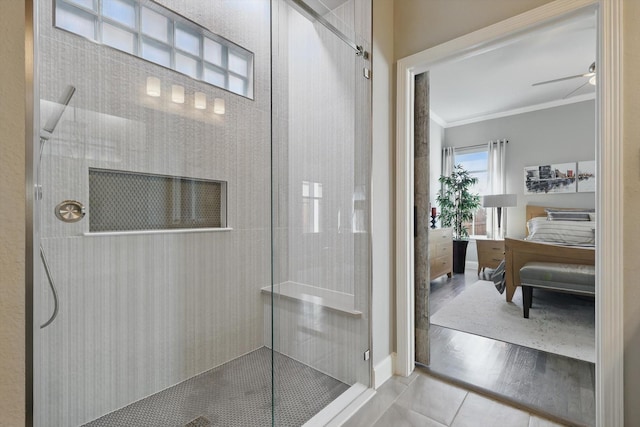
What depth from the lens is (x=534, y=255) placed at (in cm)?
294

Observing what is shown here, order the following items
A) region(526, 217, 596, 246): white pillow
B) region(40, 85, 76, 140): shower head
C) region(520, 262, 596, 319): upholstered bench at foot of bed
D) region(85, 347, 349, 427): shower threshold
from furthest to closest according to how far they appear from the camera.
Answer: region(526, 217, 596, 246): white pillow
region(520, 262, 596, 319): upholstered bench at foot of bed
region(85, 347, 349, 427): shower threshold
region(40, 85, 76, 140): shower head

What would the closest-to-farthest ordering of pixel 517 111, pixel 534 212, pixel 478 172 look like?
1. pixel 534 212
2. pixel 517 111
3. pixel 478 172

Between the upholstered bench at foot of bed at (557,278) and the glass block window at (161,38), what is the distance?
310cm

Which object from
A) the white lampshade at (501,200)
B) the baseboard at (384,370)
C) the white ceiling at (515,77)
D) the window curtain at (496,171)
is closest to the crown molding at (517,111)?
the white ceiling at (515,77)

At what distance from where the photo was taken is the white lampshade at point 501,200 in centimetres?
495

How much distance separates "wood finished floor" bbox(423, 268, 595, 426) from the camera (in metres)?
1.56

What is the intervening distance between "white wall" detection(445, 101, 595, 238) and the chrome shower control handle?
6068 millimetres

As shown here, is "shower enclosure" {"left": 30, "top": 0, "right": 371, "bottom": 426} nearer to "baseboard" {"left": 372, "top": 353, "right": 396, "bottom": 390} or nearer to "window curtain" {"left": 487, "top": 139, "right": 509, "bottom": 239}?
"baseboard" {"left": 372, "top": 353, "right": 396, "bottom": 390}

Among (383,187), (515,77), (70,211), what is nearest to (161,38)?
(70,211)

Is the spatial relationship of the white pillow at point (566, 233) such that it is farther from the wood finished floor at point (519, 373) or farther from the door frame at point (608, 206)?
the door frame at point (608, 206)

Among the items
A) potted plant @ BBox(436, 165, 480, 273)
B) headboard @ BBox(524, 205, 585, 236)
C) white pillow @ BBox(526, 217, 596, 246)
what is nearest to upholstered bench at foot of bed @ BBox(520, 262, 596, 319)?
white pillow @ BBox(526, 217, 596, 246)

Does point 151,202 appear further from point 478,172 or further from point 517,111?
point 517,111

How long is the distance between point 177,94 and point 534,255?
348cm

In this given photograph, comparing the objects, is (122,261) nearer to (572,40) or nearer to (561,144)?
(572,40)
